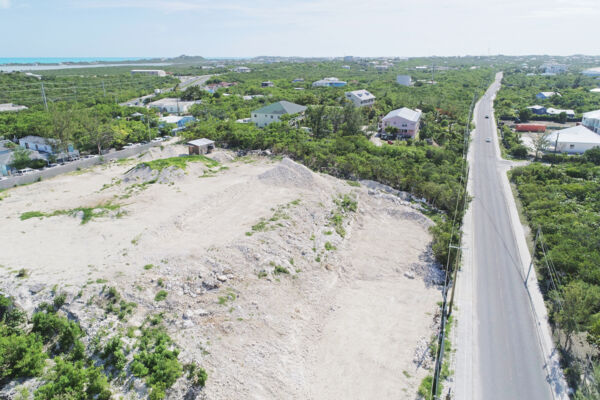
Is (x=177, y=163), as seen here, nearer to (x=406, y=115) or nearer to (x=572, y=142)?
(x=406, y=115)

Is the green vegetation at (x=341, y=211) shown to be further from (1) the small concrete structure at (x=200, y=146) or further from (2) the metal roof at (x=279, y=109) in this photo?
(2) the metal roof at (x=279, y=109)

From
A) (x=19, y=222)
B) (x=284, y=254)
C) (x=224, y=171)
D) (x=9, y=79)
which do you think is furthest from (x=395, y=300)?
(x=9, y=79)

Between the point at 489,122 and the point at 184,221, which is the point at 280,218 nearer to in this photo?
the point at 184,221

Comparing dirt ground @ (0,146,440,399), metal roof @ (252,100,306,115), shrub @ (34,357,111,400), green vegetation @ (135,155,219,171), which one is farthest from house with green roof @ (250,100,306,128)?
shrub @ (34,357,111,400)

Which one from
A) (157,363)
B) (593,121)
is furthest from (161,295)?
(593,121)

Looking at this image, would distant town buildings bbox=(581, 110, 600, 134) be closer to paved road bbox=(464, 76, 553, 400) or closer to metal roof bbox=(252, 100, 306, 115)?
paved road bbox=(464, 76, 553, 400)

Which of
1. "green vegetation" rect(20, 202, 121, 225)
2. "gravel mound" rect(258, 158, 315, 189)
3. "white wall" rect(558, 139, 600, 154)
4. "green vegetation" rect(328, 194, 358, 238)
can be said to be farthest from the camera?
"white wall" rect(558, 139, 600, 154)
